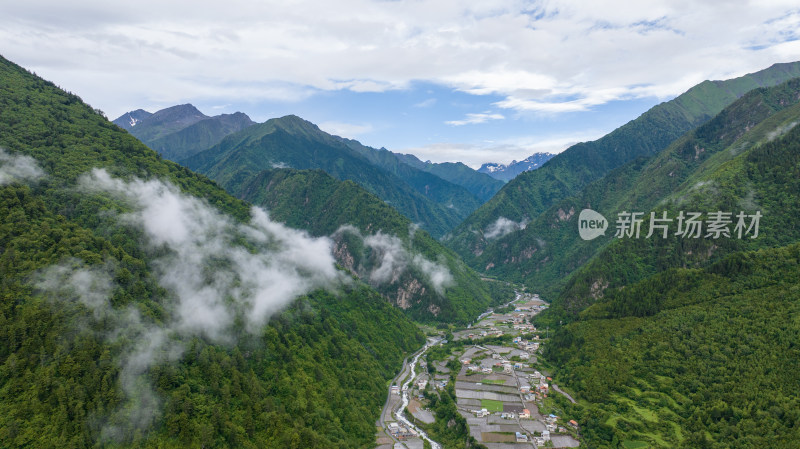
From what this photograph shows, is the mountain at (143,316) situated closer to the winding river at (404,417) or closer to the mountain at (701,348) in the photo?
the winding river at (404,417)

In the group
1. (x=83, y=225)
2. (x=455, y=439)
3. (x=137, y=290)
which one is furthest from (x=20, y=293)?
(x=455, y=439)

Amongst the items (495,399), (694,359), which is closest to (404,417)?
(495,399)

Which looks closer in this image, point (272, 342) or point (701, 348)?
point (272, 342)

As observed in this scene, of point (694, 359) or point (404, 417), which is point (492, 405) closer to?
point (404, 417)

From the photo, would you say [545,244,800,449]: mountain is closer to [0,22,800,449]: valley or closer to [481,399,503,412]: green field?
[0,22,800,449]: valley

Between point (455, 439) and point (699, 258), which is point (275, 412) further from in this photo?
point (699, 258)

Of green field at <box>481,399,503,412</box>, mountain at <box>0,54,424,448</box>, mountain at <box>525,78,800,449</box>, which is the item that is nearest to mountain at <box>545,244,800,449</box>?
mountain at <box>525,78,800,449</box>
